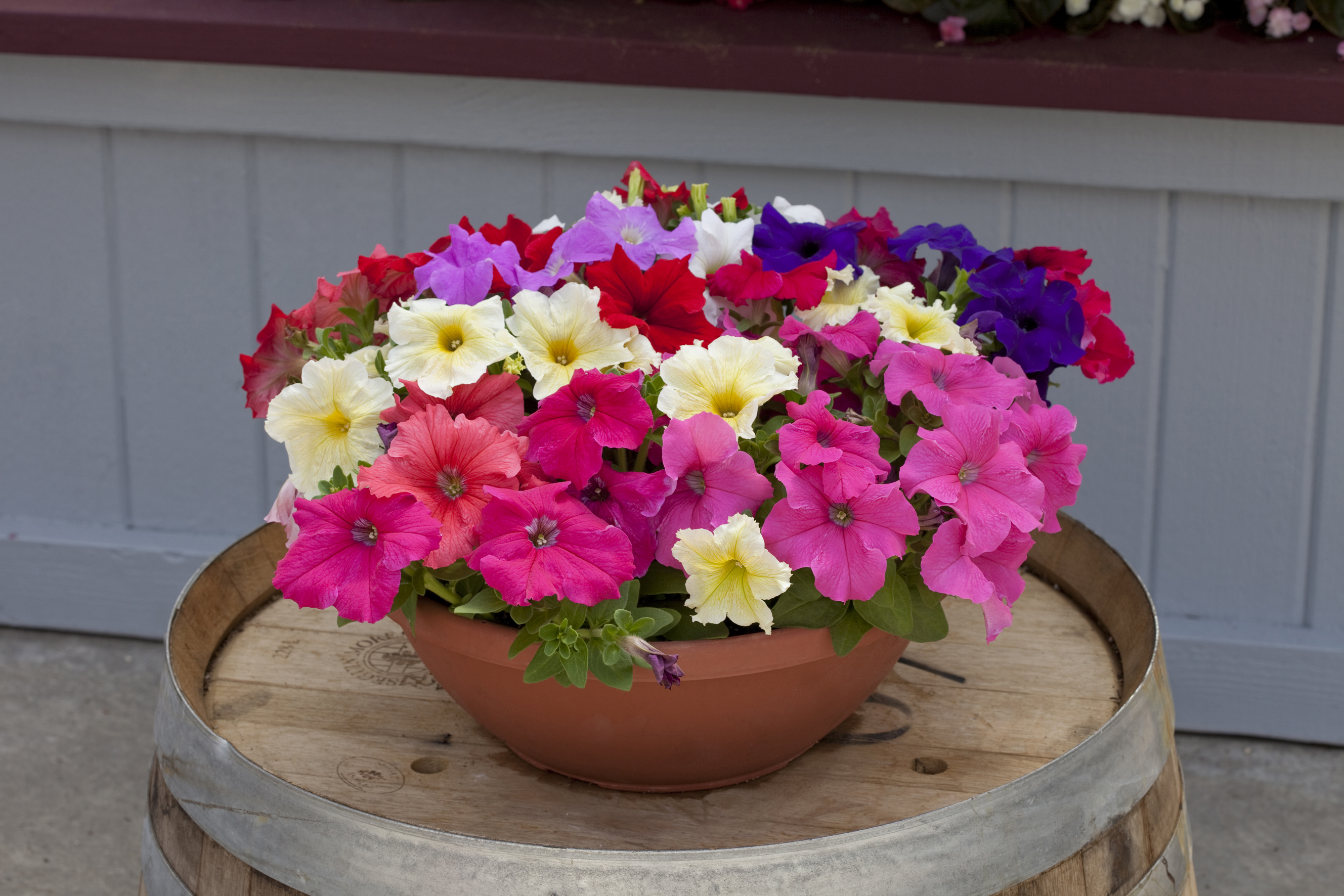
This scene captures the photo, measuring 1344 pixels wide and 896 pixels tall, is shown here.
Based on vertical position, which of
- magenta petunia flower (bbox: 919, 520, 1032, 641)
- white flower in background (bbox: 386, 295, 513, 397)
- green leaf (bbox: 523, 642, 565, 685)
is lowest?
green leaf (bbox: 523, 642, 565, 685)

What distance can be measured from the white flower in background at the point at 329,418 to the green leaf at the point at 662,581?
171 millimetres

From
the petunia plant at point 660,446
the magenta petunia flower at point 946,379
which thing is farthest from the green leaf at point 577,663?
the magenta petunia flower at point 946,379

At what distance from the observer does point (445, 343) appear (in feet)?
2.47

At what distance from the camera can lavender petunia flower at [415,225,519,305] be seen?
80 cm

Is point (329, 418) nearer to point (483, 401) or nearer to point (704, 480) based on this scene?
point (483, 401)

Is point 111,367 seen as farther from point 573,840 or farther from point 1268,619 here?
point 1268,619

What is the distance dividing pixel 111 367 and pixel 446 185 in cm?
63

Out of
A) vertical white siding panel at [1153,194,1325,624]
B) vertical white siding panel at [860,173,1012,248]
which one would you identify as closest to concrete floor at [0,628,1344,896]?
vertical white siding panel at [1153,194,1325,624]

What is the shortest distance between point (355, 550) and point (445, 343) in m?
0.14

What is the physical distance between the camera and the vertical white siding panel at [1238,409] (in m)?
1.71

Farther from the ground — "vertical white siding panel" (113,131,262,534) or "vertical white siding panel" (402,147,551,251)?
"vertical white siding panel" (402,147,551,251)

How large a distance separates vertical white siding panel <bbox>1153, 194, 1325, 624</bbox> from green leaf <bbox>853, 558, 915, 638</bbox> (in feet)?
3.86

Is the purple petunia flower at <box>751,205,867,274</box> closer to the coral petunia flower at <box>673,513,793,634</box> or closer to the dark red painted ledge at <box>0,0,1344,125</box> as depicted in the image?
the coral petunia flower at <box>673,513,793,634</box>

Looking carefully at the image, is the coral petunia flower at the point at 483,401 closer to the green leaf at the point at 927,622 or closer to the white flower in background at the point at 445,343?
the white flower in background at the point at 445,343
